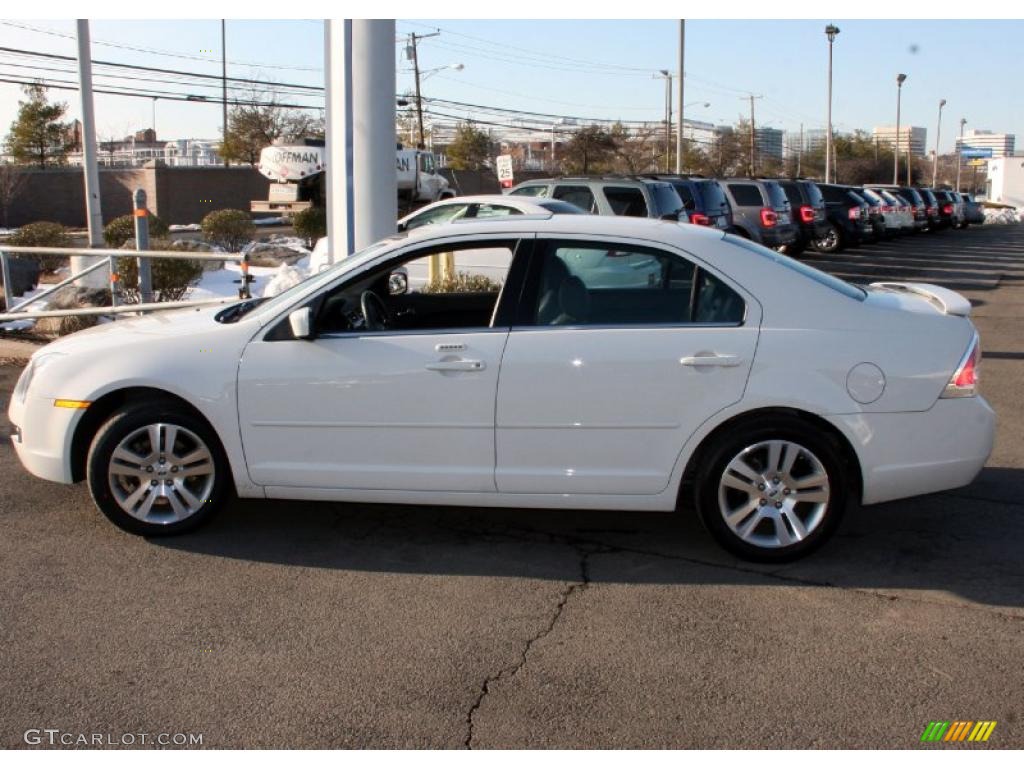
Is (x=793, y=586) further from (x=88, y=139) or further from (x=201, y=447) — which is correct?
(x=88, y=139)

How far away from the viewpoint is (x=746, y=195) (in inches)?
947

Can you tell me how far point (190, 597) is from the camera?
4.83m

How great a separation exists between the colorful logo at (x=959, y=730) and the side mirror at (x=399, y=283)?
12.1ft

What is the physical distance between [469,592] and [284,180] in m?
39.1

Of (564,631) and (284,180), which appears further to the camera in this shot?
(284,180)

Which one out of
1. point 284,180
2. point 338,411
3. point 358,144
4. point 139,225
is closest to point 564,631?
point 338,411

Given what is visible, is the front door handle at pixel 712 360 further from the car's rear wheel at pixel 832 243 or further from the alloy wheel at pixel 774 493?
the car's rear wheel at pixel 832 243

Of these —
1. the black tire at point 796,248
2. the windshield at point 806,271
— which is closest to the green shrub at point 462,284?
the windshield at point 806,271

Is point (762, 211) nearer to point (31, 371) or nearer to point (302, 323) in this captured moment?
point (302, 323)

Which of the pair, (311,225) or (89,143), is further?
(311,225)

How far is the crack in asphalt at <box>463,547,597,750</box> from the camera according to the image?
376 centimetres

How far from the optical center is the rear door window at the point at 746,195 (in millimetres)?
23781

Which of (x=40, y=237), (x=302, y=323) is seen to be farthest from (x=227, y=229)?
(x=302, y=323)

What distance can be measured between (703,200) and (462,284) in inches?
543
